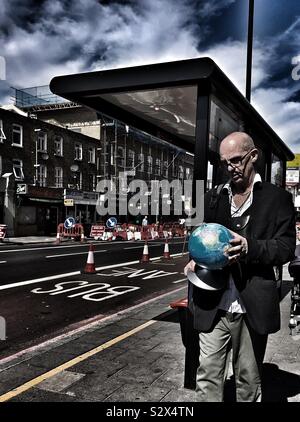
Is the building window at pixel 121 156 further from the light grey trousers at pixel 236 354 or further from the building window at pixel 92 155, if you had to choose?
the light grey trousers at pixel 236 354

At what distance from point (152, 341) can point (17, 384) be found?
1.77 m

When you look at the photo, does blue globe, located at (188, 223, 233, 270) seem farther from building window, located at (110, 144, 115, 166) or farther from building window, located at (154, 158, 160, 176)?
building window, located at (154, 158, 160, 176)

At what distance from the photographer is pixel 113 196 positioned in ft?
134

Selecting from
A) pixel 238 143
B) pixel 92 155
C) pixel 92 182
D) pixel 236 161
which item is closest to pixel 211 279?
pixel 236 161

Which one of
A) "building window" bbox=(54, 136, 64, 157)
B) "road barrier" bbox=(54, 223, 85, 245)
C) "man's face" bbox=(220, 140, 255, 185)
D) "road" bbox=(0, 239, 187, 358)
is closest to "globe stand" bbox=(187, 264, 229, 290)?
"man's face" bbox=(220, 140, 255, 185)

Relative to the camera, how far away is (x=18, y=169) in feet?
101

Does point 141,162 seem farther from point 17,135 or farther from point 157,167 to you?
point 17,135

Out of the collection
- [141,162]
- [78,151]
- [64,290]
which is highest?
[141,162]

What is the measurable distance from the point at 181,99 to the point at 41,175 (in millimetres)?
29506

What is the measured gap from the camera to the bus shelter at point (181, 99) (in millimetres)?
3605

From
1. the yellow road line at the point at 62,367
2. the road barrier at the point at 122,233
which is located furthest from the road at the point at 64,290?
the road barrier at the point at 122,233

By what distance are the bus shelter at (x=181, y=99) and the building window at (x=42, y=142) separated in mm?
28198

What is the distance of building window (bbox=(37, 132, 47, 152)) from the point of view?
32.3 meters
